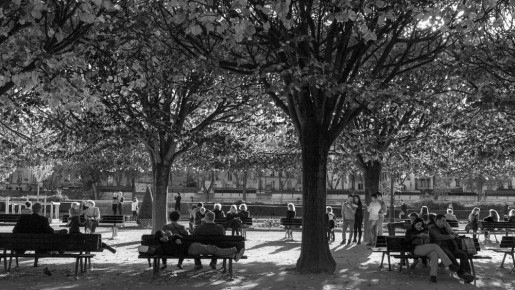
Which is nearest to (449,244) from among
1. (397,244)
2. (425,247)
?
(425,247)

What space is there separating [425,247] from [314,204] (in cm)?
218

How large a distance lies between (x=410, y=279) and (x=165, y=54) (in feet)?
21.2

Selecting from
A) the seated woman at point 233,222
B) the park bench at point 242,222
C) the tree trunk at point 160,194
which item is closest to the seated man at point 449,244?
the seated woman at point 233,222

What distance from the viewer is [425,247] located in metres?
10.8

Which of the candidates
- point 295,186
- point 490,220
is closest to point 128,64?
point 490,220

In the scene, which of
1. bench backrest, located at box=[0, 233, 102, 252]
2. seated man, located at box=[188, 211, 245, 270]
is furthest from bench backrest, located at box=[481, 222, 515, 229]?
bench backrest, located at box=[0, 233, 102, 252]

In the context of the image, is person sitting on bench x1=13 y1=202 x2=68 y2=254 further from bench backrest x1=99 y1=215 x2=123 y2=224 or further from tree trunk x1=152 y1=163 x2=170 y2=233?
bench backrest x1=99 y1=215 x2=123 y2=224

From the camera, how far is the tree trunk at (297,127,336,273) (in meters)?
11.3

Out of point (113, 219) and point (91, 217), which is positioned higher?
point (91, 217)

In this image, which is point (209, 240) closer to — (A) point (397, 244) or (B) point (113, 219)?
(A) point (397, 244)

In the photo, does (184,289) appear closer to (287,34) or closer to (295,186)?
(287,34)

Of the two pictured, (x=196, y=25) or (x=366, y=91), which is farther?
(x=366, y=91)

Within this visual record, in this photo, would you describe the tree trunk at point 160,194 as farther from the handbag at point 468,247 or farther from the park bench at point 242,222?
the handbag at point 468,247

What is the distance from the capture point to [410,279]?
10836 mm
